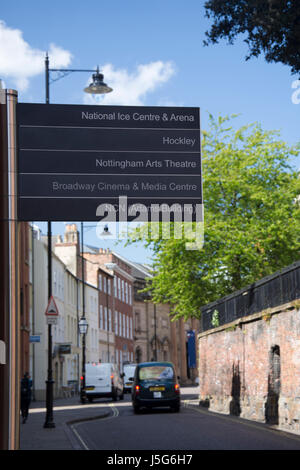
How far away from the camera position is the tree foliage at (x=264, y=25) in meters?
12.7

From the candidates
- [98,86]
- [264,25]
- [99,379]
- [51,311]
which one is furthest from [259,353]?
[99,379]

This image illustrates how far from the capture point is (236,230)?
122 feet

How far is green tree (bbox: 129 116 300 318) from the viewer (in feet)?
123

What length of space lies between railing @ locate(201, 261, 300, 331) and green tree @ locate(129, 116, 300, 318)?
4.75 m

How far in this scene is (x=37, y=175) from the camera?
31.6ft

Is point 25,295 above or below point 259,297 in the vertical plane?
above

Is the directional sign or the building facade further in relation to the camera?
the directional sign

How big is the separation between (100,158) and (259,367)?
15979 mm

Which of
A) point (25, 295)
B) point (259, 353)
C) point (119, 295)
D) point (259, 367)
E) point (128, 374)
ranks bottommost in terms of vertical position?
point (128, 374)

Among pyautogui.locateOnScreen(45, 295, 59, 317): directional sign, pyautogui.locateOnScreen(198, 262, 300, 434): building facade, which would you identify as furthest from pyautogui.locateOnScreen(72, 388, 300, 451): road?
pyautogui.locateOnScreen(45, 295, 59, 317): directional sign

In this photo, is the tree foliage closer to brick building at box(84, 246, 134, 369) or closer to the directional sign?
the directional sign

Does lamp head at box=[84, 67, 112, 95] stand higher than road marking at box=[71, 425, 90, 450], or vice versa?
lamp head at box=[84, 67, 112, 95]

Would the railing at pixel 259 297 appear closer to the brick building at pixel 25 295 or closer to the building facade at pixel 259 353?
the building facade at pixel 259 353

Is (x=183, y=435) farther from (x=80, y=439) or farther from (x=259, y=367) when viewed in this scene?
(x=259, y=367)
